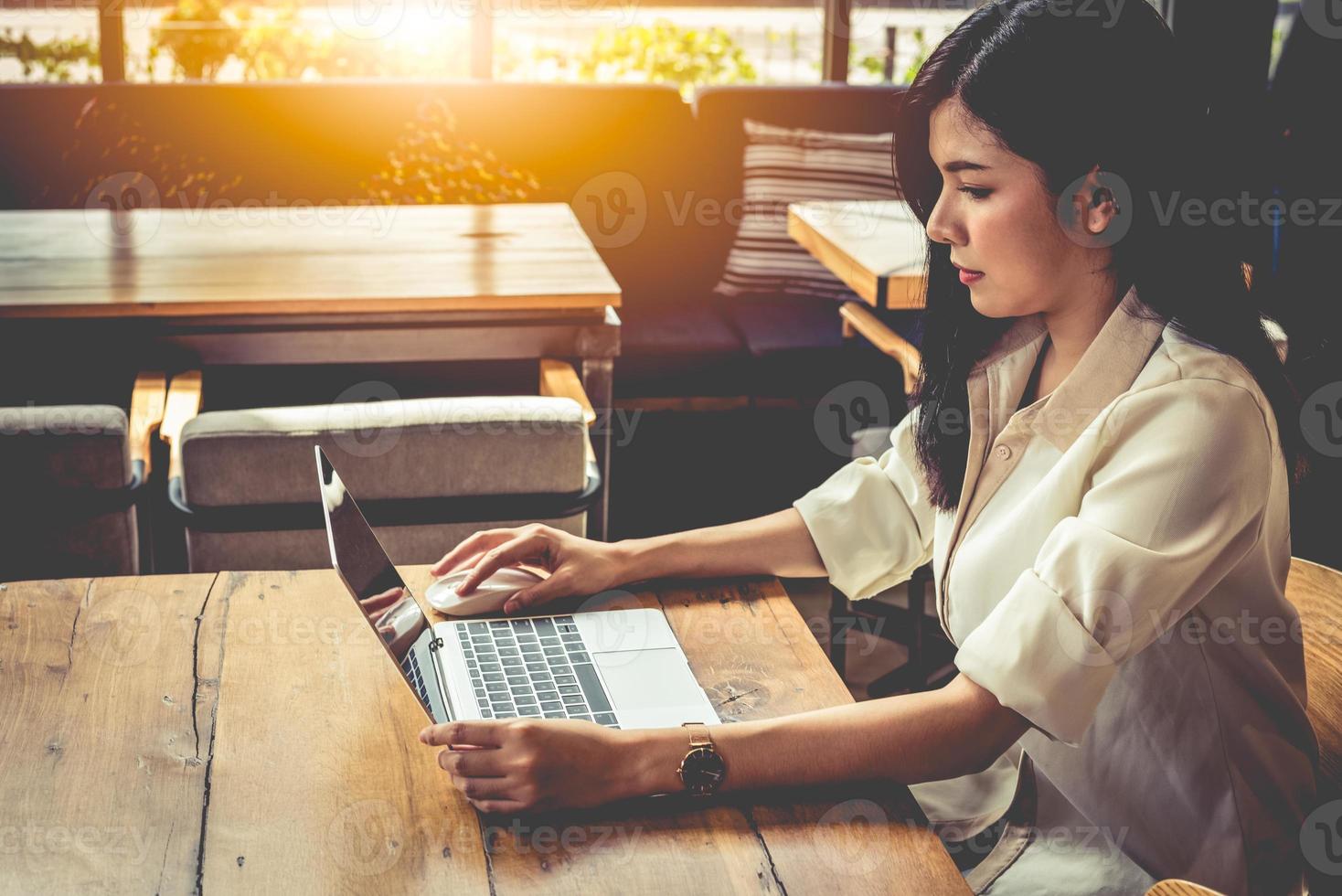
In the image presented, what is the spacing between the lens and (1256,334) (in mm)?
1196

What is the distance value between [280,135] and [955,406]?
124 inches

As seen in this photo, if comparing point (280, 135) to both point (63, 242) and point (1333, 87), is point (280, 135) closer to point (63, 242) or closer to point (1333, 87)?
point (63, 242)

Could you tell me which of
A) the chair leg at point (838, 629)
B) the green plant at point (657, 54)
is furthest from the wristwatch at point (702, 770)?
the green plant at point (657, 54)

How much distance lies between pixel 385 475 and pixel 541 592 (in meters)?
0.65

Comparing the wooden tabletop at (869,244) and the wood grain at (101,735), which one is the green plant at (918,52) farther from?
the wood grain at (101,735)

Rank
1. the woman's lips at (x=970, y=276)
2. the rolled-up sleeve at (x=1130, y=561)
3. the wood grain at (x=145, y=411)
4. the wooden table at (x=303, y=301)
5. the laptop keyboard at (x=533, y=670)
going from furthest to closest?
1. the wooden table at (x=303, y=301)
2. the wood grain at (x=145, y=411)
3. the woman's lips at (x=970, y=276)
4. the laptop keyboard at (x=533, y=670)
5. the rolled-up sleeve at (x=1130, y=561)

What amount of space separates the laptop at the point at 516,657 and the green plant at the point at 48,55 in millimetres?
3544

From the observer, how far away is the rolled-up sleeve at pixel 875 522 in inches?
59.3

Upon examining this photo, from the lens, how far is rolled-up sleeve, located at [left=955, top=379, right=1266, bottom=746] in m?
1.09

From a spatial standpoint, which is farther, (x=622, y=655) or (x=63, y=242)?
(x=63, y=242)

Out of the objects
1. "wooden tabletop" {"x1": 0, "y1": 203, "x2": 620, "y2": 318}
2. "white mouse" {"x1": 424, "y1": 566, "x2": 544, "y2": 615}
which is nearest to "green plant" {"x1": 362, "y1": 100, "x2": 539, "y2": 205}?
"wooden tabletop" {"x1": 0, "y1": 203, "x2": 620, "y2": 318}

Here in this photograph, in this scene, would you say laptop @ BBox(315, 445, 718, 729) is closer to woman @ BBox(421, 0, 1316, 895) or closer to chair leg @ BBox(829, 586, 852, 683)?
woman @ BBox(421, 0, 1316, 895)

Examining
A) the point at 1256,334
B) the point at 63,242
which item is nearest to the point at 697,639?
the point at 1256,334

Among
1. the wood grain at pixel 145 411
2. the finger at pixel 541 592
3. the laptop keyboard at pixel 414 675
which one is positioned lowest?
the wood grain at pixel 145 411
